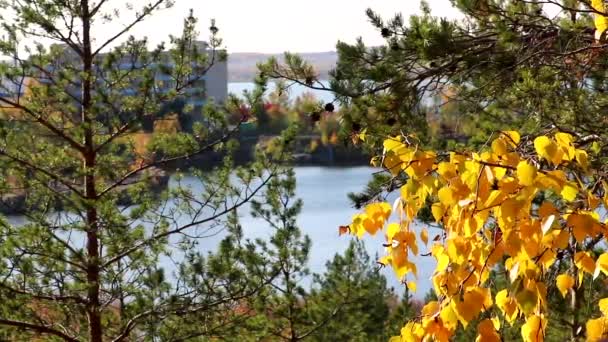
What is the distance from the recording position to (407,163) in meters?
0.99

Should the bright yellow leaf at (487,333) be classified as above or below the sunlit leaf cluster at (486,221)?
below

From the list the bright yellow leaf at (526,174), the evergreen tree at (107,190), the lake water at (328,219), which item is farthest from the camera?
the lake water at (328,219)

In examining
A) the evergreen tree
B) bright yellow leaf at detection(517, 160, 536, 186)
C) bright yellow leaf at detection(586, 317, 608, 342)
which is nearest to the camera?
bright yellow leaf at detection(517, 160, 536, 186)

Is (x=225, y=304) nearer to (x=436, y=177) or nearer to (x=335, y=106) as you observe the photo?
(x=335, y=106)

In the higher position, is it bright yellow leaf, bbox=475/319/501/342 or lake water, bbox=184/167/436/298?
bright yellow leaf, bbox=475/319/501/342

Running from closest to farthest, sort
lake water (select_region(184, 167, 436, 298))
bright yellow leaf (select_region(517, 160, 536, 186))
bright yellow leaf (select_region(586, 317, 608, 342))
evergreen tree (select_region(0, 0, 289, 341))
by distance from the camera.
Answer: bright yellow leaf (select_region(517, 160, 536, 186))
bright yellow leaf (select_region(586, 317, 608, 342))
evergreen tree (select_region(0, 0, 289, 341))
lake water (select_region(184, 167, 436, 298))

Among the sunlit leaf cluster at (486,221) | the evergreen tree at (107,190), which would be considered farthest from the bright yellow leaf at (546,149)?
the evergreen tree at (107,190)

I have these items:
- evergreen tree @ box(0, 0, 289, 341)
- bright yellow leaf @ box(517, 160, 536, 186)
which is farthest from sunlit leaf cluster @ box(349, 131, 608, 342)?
evergreen tree @ box(0, 0, 289, 341)

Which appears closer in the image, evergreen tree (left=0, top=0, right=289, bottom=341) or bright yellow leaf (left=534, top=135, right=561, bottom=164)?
bright yellow leaf (left=534, top=135, right=561, bottom=164)

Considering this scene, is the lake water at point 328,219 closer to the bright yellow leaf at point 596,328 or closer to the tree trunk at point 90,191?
the tree trunk at point 90,191

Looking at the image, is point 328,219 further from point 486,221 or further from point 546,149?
point 546,149

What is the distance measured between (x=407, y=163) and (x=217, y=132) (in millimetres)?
2922

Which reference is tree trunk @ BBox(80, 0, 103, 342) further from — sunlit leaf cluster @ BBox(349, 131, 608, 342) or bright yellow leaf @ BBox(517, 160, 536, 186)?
bright yellow leaf @ BBox(517, 160, 536, 186)

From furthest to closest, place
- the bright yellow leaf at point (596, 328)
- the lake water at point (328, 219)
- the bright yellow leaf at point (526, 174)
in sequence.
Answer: the lake water at point (328, 219), the bright yellow leaf at point (596, 328), the bright yellow leaf at point (526, 174)
